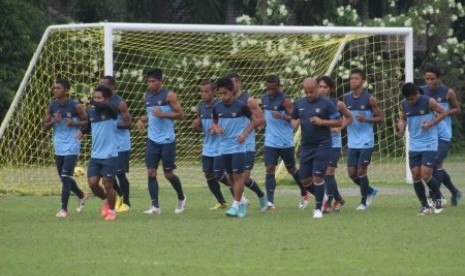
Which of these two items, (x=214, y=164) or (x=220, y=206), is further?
(x=220, y=206)

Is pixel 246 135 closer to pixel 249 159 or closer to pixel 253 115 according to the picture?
pixel 253 115

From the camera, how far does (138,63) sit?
26.5m

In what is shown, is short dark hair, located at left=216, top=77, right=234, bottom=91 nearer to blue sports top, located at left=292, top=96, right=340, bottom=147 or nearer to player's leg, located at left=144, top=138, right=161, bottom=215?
blue sports top, located at left=292, top=96, right=340, bottom=147

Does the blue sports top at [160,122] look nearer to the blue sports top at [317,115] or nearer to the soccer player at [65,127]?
the soccer player at [65,127]

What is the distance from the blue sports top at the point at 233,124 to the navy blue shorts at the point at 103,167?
1.56m

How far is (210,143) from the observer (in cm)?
1920

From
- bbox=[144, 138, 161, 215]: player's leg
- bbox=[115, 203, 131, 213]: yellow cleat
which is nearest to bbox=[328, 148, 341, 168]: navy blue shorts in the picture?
bbox=[144, 138, 161, 215]: player's leg

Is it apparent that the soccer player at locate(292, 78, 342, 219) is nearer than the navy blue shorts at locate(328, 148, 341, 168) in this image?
Yes

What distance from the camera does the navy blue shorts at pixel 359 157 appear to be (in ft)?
61.6

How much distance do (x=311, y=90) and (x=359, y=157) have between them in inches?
76.4

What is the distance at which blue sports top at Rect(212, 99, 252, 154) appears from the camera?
17.8 metres

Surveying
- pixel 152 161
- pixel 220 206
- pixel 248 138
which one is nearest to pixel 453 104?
pixel 248 138

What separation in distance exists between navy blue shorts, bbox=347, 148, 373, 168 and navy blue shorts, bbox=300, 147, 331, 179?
1275 mm

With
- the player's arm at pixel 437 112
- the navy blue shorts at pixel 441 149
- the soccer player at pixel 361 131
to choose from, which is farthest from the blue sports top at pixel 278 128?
the player's arm at pixel 437 112
